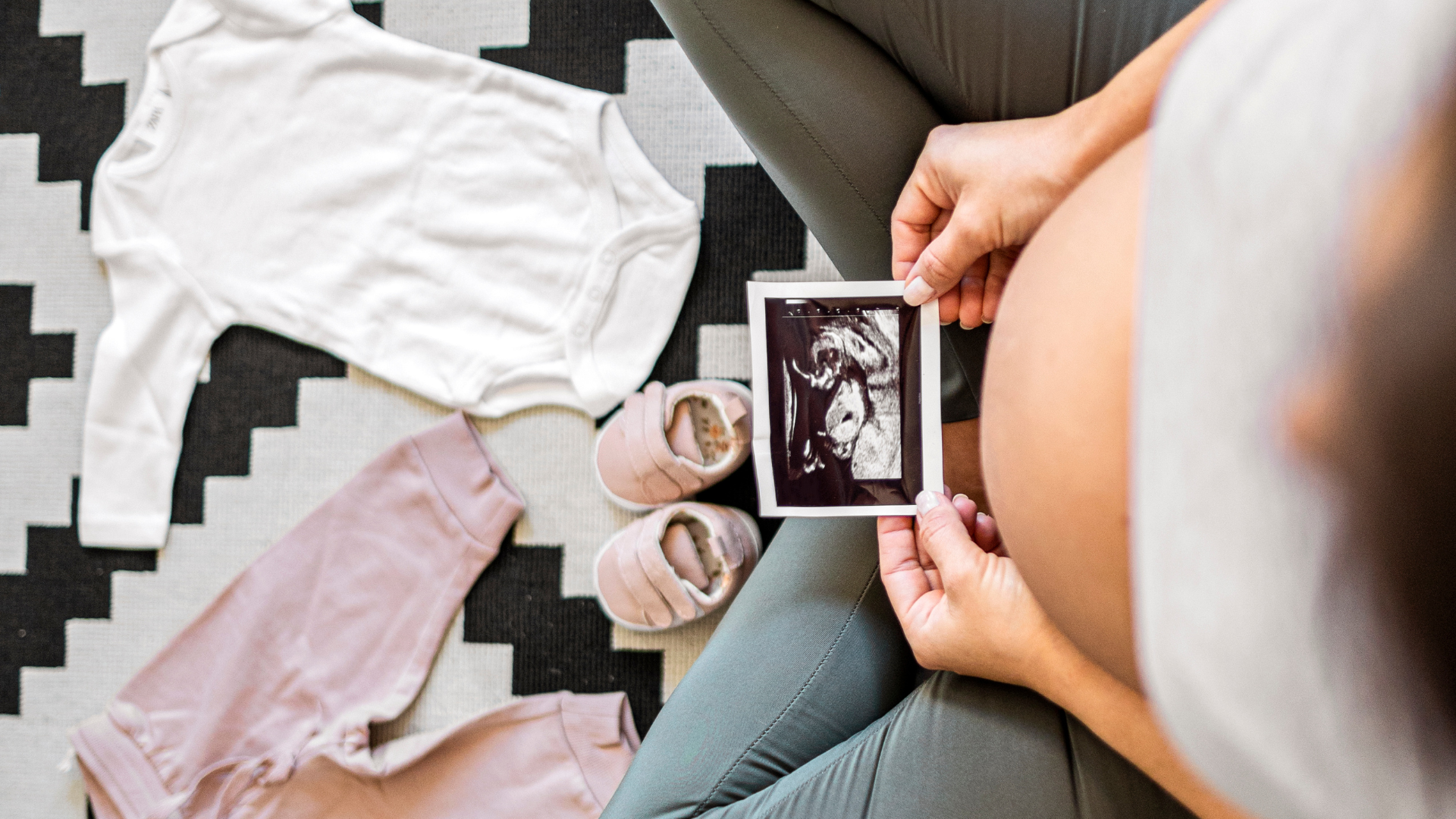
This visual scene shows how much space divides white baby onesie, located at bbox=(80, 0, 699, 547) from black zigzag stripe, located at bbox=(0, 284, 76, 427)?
15cm

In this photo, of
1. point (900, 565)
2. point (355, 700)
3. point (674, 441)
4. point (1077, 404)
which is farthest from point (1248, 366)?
point (355, 700)

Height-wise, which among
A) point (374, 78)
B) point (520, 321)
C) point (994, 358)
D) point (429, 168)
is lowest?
point (994, 358)

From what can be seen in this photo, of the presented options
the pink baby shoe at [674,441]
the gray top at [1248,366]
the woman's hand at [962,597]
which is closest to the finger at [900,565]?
the woman's hand at [962,597]

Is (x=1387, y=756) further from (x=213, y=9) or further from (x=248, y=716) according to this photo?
(x=213, y=9)

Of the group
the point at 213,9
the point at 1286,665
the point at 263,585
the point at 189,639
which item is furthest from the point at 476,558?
the point at 1286,665

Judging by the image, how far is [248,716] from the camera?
3.34 ft

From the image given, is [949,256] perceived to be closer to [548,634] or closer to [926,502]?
[926,502]

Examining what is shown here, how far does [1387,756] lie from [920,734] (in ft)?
1.25

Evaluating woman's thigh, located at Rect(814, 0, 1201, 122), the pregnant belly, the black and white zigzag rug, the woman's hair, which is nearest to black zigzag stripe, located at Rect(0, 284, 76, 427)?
the black and white zigzag rug

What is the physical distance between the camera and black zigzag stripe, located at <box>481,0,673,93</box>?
108 cm

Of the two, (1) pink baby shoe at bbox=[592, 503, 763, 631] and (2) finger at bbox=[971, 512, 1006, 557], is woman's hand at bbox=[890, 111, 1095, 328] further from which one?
(1) pink baby shoe at bbox=[592, 503, 763, 631]

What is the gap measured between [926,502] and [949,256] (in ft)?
0.71

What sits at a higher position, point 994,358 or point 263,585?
point 994,358

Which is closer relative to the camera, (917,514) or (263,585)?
(917,514)
